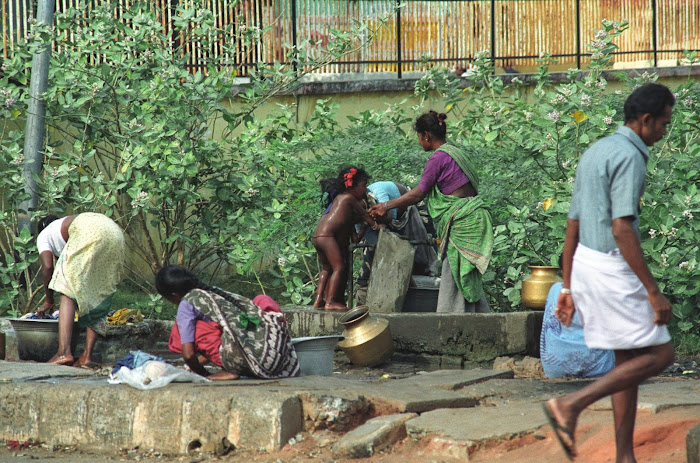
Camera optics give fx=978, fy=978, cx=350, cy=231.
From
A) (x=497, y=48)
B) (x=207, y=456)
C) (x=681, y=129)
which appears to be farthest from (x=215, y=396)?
(x=497, y=48)

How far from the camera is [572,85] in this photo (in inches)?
340

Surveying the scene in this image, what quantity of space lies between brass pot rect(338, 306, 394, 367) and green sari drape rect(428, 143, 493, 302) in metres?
0.69

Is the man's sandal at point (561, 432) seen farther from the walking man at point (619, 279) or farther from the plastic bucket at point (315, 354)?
the plastic bucket at point (315, 354)

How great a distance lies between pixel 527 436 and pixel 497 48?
10.6 metres

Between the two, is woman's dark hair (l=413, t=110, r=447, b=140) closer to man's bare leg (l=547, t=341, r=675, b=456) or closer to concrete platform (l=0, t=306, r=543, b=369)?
concrete platform (l=0, t=306, r=543, b=369)

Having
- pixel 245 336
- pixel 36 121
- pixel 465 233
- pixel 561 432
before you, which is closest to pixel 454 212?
pixel 465 233

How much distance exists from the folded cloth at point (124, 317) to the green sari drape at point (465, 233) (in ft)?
8.79

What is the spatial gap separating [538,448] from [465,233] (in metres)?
2.98

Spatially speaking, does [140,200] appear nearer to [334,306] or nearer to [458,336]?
[334,306]

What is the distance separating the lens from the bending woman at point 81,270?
712cm

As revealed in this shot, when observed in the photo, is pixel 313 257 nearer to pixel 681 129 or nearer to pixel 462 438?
pixel 681 129

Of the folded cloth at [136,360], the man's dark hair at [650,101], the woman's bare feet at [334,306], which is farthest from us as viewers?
the woman's bare feet at [334,306]

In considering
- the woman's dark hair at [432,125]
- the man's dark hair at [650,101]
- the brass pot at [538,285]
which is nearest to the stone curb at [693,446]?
the man's dark hair at [650,101]

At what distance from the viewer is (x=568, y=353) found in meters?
6.00
